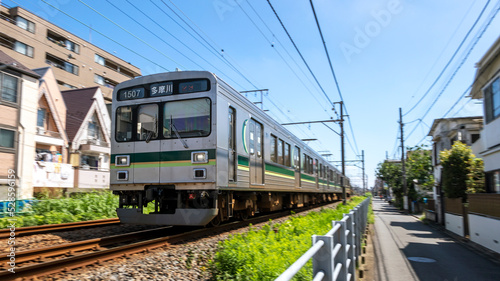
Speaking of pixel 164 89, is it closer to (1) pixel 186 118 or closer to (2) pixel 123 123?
(1) pixel 186 118

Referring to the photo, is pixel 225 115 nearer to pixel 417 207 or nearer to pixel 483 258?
pixel 483 258

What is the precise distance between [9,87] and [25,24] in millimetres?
18127

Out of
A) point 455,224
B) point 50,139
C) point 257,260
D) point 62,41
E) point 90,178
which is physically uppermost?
point 62,41

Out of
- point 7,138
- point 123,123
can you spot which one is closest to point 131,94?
point 123,123

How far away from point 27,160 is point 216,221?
1523 centimetres

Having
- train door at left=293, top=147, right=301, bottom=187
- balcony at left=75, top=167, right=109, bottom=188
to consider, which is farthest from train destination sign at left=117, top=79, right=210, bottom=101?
balcony at left=75, top=167, right=109, bottom=188

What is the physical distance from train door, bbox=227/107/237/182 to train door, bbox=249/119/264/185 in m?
1.16

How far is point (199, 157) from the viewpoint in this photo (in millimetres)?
7742

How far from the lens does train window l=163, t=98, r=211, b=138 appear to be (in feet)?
25.9

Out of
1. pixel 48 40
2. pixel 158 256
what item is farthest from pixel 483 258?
pixel 48 40

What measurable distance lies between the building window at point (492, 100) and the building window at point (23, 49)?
3413cm

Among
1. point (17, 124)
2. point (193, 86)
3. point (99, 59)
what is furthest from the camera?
point (99, 59)

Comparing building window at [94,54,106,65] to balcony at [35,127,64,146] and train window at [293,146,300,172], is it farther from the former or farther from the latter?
train window at [293,146,300,172]

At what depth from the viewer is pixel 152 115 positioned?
8.46 m
